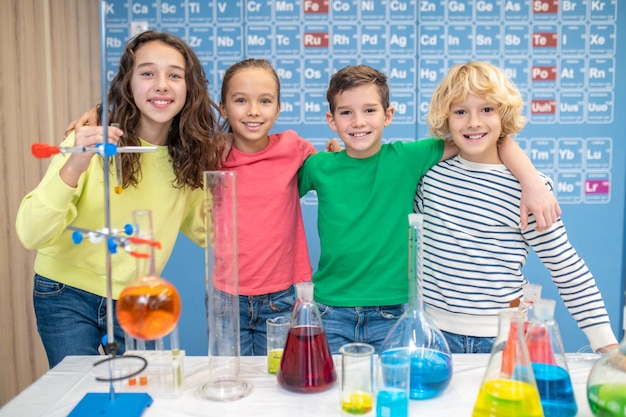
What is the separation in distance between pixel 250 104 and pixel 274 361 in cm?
80

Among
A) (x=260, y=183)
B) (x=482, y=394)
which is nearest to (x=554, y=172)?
(x=260, y=183)

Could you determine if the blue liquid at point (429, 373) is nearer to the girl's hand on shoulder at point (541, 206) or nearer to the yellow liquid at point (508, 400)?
the yellow liquid at point (508, 400)

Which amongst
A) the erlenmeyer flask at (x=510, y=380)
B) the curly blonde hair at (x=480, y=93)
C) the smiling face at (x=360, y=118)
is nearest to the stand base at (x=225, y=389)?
the erlenmeyer flask at (x=510, y=380)

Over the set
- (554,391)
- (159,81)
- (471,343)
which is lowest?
(471,343)

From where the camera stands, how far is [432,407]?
37.3 inches

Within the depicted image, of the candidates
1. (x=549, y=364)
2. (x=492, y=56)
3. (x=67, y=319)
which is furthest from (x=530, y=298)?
(x=492, y=56)

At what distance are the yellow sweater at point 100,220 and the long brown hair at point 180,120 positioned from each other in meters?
0.04

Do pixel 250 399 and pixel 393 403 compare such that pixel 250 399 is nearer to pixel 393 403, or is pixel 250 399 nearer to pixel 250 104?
pixel 393 403

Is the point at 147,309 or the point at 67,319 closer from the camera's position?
the point at 147,309

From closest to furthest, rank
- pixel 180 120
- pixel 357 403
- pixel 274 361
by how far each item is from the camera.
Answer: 1. pixel 357 403
2. pixel 274 361
3. pixel 180 120

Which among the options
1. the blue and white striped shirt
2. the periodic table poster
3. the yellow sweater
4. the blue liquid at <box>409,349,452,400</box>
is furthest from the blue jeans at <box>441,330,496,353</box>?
the periodic table poster

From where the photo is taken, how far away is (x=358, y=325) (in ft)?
5.03

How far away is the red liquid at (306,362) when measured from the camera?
997mm

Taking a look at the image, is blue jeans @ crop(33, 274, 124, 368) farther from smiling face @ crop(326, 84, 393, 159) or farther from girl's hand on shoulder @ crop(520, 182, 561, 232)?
girl's hand on shoulder @ crop(520, 182, 561, 232)
